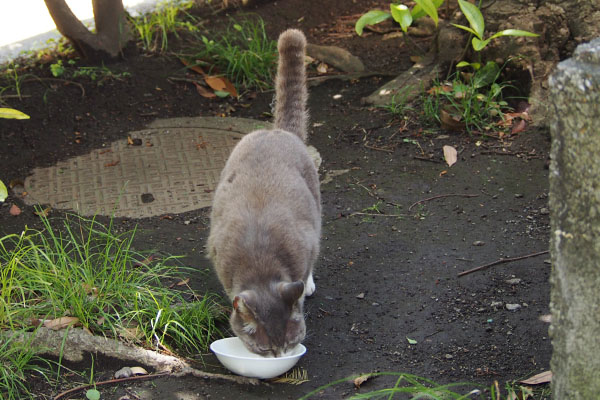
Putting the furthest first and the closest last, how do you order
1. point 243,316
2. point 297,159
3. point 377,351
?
point 297,159
point 377,351
point 243,316

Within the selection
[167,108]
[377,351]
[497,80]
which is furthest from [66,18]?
[377,351]

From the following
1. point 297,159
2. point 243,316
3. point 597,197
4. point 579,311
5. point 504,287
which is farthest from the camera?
point 297,159

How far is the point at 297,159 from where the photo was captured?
4359 mm

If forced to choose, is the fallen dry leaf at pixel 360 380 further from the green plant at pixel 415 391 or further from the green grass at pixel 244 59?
the green grass at pixel 244 59

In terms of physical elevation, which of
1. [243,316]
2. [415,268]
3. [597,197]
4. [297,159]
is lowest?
[415,268]

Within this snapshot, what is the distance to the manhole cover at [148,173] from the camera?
5180 millimetres

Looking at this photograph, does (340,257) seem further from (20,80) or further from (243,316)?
(20,80)

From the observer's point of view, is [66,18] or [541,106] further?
[66,18]

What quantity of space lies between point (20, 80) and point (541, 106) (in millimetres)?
4542

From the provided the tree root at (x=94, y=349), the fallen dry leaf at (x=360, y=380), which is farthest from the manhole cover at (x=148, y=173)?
the fallen dry leaf at (x=360, y=380)

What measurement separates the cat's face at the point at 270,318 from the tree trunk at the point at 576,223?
1.32m

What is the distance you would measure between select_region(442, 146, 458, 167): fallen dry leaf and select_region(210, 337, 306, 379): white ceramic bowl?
2.47 metres

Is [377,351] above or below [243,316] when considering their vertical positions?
below

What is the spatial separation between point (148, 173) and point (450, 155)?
234 centimetres
